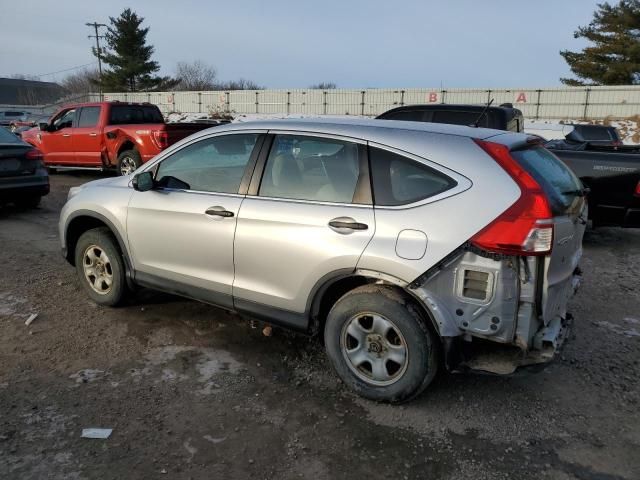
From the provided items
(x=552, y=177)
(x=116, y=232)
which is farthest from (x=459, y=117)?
(x=116, y=232)

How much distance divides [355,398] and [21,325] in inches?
115

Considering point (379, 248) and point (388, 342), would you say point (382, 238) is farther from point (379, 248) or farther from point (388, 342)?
point (388, 342)

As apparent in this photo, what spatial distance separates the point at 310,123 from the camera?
11.7 feet

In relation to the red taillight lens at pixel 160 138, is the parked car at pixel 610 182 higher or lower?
lower

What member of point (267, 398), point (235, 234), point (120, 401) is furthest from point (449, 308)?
point (120, 401)

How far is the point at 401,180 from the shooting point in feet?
10.1

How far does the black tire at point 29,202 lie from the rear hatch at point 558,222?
842 cm

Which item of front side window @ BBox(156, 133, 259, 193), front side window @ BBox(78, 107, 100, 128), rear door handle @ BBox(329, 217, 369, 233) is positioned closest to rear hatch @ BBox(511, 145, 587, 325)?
rear door handle @ BBox(329, 217, 369, 233)

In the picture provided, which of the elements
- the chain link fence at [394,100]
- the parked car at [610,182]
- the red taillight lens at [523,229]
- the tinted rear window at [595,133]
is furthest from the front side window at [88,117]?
the chain link fence at [394,100]

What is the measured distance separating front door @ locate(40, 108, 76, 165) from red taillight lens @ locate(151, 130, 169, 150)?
2.85 meters

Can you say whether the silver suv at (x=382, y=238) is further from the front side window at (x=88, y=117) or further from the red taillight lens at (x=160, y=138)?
the front side window at (x=88, y=117)

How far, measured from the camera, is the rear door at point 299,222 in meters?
3.14

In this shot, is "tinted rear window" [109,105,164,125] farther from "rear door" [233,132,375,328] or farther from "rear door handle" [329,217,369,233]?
"rear door handle" [329,217,369,233]

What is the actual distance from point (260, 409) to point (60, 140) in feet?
38.5
